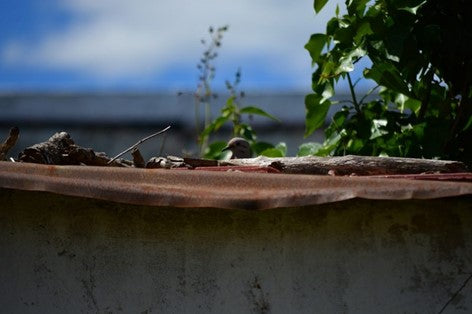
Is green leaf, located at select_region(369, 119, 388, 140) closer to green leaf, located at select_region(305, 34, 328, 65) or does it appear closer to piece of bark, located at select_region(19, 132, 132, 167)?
green leaf, located at select_region(305, 34, 328, 65)

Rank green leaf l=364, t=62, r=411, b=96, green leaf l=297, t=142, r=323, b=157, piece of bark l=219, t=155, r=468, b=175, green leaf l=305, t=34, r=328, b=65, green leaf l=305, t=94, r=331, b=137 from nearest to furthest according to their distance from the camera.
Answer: piece of bark l=219, t=155, r=468, b=175
green leaf l=364, t=62, r=411, b=96
green leaf l=305, t=34, r=328, b=65
green leaf l=305, t=94, r=331, b=137
green leaf l=297, t=142, r=323, b=157

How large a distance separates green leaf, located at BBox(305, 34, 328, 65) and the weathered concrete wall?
1.15 m

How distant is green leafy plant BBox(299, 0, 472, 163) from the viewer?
269 cm

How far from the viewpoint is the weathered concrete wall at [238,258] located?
189 cm

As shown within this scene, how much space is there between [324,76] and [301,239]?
1091mm

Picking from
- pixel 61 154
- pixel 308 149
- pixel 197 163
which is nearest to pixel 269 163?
pixel 197 163

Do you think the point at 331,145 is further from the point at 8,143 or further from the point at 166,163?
the point at 8,143

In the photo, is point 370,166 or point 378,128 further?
point 378,128

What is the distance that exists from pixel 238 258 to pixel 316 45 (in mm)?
1219

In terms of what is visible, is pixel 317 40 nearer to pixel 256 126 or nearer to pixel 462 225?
pixel 462 225

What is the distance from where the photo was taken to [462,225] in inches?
74.6

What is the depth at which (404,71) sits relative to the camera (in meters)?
2.70

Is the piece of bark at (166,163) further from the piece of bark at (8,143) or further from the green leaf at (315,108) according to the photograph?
the green leaf at (315,108)

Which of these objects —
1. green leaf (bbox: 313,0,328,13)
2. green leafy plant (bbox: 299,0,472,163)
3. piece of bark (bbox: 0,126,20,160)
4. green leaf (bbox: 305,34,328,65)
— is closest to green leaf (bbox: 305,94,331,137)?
green leafy plant (bbox: 299,0,472,163)
